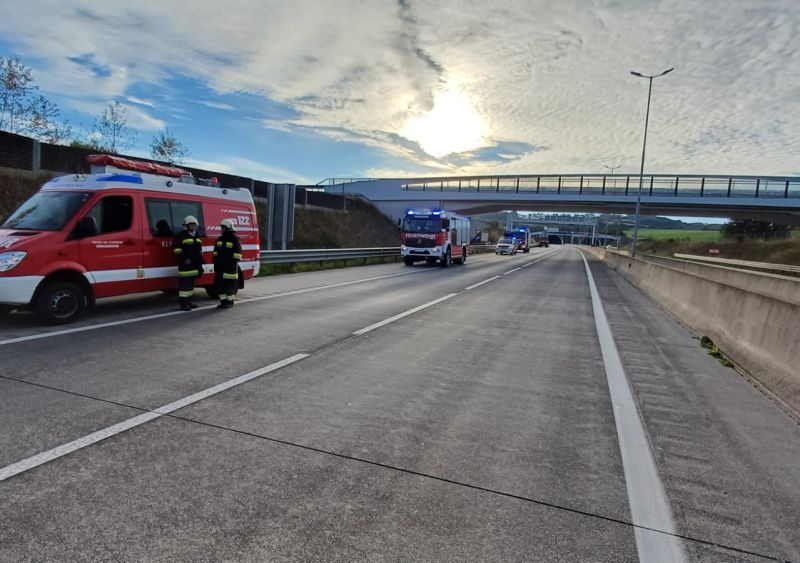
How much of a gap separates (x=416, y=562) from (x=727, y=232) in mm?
84460

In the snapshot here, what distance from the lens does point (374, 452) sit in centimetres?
359

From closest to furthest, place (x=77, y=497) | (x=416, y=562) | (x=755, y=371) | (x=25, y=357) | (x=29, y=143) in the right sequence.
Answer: (x=416, y=562) → (x=77, y=497) → (x=25, y=357) → (x=755, y=371) → (x=29, y=143)

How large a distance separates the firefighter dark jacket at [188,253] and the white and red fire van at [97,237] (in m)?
0.29

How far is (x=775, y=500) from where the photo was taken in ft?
10.4

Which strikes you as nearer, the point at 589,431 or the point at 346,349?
the point at 589,431

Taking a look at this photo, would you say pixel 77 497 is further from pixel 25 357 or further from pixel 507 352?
pixel 507 352

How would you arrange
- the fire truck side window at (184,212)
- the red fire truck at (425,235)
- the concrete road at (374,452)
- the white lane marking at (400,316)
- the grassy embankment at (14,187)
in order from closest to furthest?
the concrete road at (374,452) → the white lane marking at (400,316) → the fire truck side window at (184,212) → the grassy embankment at (14,187) → the red fire truck at (425,235)

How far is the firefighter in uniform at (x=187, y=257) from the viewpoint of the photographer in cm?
876

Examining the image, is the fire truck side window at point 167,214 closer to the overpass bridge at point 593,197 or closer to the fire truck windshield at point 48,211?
the fire truck windshield at point 48,211

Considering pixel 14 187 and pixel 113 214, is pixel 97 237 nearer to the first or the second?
pixel 113 214

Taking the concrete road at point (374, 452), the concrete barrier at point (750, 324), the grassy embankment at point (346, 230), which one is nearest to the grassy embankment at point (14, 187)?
the grassy embankment at point (346, 230)

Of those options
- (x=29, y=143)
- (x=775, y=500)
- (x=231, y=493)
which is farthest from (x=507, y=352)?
(x=29, y=143)

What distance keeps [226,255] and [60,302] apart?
9.36 feet

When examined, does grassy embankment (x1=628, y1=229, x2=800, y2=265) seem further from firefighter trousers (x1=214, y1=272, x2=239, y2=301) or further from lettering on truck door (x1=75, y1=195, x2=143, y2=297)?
lettering on truck door (x1=75, y1=195, x2=143, y2=297)
